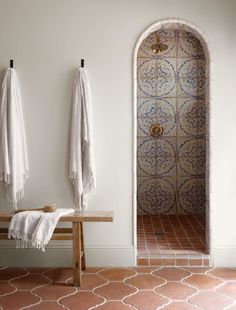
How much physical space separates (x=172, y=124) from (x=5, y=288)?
3.18 m

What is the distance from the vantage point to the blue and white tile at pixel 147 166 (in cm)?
550

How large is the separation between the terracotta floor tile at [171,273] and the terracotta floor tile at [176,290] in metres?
0.12

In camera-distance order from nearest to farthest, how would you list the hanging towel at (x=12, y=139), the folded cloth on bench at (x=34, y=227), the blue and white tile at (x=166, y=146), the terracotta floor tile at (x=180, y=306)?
the terracotta floor tile at (x=180, y=306), the folded cloth on bench at (x=34, y=227), the hanging towel at (x=12, y=139), the blue and white tile at (x=166, y=146)

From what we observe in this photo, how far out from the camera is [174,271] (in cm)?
355

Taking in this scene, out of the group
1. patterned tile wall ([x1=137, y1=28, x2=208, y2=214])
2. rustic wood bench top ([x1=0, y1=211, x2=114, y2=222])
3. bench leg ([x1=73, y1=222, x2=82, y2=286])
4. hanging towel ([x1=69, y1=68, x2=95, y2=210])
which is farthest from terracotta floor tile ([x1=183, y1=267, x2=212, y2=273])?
patterned tile wall ([x1=137, y1=28, x2=208, y2=214])

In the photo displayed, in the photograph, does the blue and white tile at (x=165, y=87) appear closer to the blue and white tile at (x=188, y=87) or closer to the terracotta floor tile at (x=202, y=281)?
the blue and white tile at (x=188, y=87)

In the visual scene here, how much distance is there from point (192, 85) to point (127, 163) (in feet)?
7.06

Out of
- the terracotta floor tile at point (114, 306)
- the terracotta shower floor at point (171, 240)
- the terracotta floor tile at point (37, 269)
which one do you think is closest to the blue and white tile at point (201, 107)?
the terracotta shower floor at point (171, 240)

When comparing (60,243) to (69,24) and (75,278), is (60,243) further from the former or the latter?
(69,24)

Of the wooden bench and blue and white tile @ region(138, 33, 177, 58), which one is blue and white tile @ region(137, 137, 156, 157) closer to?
blue and white tile @ region(138, 33, 177, 58)

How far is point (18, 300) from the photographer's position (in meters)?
2.94

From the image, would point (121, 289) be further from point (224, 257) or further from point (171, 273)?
point (224, 257)

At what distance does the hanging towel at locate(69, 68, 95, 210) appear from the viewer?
357 centimetres

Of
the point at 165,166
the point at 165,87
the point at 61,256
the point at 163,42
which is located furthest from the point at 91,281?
the point at 163,42
